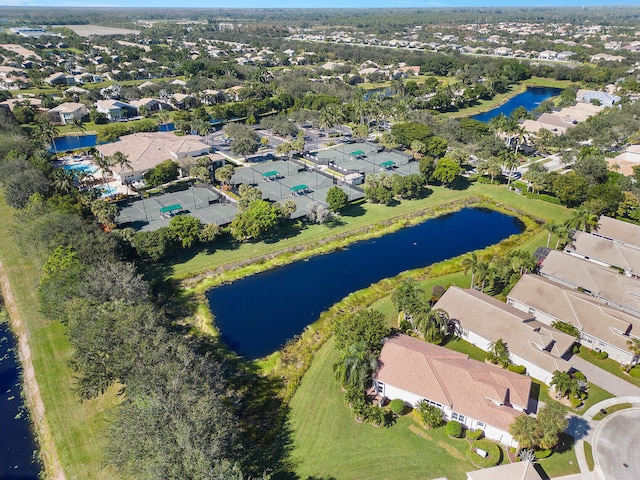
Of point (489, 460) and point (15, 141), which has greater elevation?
point (15, 141)

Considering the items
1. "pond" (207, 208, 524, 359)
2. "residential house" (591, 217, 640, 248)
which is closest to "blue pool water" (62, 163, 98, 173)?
"pond" (207, 208, 524, 359)

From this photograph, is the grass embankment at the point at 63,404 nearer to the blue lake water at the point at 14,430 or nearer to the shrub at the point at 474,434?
the blue lake water at the point at 14,430

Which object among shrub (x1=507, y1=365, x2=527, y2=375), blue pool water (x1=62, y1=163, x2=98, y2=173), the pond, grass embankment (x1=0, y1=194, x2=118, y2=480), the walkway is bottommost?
the pond

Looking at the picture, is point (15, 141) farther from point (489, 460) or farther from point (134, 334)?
point (489, 460)

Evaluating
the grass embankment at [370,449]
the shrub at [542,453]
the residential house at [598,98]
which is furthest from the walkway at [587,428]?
the residential house at [598,98]

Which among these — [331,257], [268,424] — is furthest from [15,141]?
[268,424]

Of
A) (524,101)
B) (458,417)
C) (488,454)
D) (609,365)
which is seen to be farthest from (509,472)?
(524,101)

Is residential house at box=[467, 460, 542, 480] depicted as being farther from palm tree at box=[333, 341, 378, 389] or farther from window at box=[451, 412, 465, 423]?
palm tree at box=[333, 341, 378, 389]
